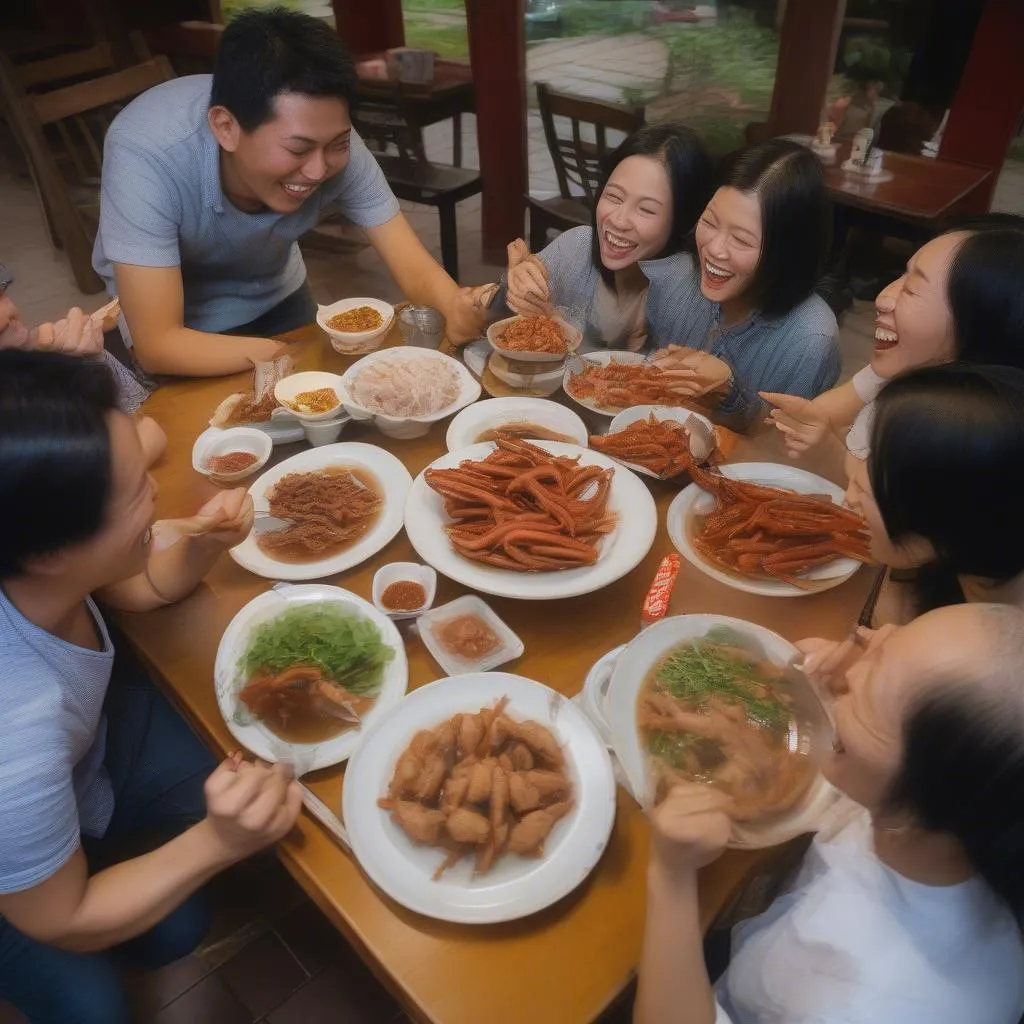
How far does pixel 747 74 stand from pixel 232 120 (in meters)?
7.85

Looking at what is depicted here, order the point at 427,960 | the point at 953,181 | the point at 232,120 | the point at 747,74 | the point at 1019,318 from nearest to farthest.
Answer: the point at 427,960, the point at 1019,318, the point at 232,120, the point at 953,181, the point at 747,74

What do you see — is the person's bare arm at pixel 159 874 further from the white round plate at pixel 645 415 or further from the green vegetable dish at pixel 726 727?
the white round plate at pixel 645 415

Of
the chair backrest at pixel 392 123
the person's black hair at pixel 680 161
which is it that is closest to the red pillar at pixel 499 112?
the chair backrest at pixel 392 123

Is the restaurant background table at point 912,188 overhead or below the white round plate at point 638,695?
below

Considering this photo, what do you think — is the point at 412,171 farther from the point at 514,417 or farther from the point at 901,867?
the point at 901,867

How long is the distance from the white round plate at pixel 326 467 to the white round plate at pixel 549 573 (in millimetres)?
115

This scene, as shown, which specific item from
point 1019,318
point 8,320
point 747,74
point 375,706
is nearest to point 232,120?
point 8,320

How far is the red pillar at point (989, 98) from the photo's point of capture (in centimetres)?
552

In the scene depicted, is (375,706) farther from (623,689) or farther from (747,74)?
(747,74)

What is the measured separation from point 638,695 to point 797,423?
4.26ft

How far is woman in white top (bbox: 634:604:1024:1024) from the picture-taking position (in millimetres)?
1055

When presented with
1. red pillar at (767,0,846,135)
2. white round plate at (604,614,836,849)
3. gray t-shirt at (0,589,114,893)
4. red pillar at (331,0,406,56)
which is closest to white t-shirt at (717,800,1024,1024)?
white round plate at (604,614,836,849)

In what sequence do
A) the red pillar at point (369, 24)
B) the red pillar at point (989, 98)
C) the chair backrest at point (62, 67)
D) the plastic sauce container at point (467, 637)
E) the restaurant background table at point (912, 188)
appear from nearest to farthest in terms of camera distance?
1. the plastic sauce container at point (467, 637)
2. the chair backrest at point (62, 67)
3. the restaurant background table at point (912, 188)
4. the red pillar at point (989, 98)
5. the red pillar at point (369, 24)

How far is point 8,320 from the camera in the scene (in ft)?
7.44
